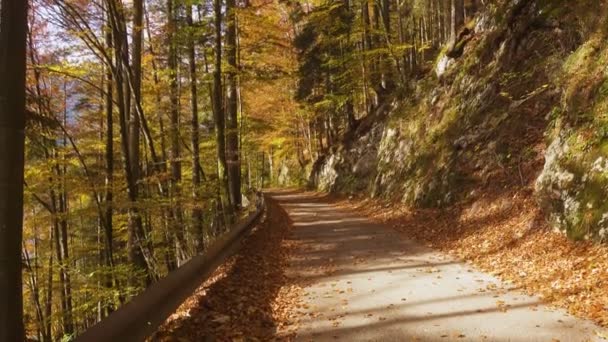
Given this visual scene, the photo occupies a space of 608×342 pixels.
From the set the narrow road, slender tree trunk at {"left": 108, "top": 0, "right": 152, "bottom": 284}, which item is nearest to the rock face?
the narrow road

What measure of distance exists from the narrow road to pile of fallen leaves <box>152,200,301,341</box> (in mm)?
293

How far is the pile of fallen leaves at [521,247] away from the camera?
593 centimetres

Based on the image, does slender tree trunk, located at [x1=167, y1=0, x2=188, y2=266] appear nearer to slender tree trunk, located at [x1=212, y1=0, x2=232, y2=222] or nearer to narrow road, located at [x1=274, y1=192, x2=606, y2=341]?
slender tree trunk, located at [x1=212, y1=0, x2=232, y2=222]

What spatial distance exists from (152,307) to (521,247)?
6810 mm

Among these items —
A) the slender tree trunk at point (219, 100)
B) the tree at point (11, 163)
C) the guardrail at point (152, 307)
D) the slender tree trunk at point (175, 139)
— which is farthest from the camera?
the slender tree trunk at point (219, 100)

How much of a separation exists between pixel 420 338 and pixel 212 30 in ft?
40.0

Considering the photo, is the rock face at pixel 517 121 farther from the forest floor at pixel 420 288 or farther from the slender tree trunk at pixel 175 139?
the slender tree trunk at pixel 175 139

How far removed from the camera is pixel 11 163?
10.5ft

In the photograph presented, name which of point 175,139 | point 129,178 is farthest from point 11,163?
point 175,139

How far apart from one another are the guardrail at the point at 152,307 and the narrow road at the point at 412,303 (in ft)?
4.63

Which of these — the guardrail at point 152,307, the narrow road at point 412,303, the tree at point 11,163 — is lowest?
the narrow road at point 412,303

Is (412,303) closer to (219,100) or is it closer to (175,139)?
(219,100)

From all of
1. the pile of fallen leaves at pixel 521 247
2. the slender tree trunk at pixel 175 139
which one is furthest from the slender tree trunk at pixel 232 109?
the pile of fallen leaves at pixel 521 247

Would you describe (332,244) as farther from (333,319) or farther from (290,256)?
(333,319)
